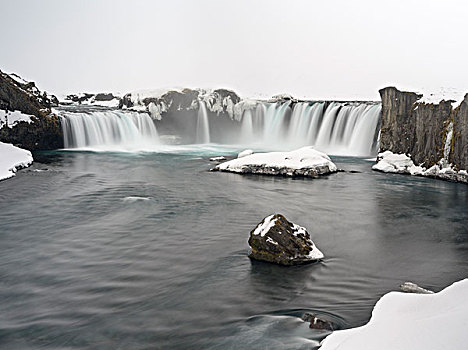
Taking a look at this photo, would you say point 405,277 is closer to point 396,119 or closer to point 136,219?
point 136,219

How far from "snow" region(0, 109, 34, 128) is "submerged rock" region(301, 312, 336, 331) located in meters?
27.8

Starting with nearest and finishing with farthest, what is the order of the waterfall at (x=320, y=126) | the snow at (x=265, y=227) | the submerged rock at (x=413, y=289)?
the submerged rock at (x=413, y=289) → the snow at (x=265, y=227) → the waterfall at (x=320, y=126)

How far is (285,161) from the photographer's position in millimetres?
21188

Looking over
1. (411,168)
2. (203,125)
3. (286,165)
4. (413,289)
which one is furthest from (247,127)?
(413,289)

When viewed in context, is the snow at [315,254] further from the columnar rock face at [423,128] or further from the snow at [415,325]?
the columnar rock face at [423,128]

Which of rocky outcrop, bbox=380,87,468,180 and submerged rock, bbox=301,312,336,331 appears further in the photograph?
rocky outcrop, bbox=380,87,468,180

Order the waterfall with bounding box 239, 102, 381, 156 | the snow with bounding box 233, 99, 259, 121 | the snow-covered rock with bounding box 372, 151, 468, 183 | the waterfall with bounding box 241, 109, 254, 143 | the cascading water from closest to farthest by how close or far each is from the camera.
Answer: the snow-covered rock with bounding box 372, 151, 468, 183 < the waterfall with bounding box 239, 102, 381, 156 < the cascading water < the waterfall with bounding box 241, 109, 254, 143 < the snow with bounding box 233, 99, 259, 121

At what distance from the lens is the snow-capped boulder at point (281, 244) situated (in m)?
8.52

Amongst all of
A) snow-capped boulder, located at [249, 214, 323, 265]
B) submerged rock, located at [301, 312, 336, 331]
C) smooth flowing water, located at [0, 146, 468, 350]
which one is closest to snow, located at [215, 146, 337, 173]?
smooth flowing water, located at [0, 146, 468, 350]

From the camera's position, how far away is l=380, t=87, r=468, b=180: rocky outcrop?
18.9 metres

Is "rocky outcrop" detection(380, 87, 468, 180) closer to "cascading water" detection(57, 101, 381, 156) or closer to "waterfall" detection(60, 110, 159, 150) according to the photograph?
"cascading water" detection(57, 101, 381, 156)

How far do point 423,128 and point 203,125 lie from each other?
26.1m

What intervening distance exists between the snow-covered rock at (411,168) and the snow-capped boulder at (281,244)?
13.6m

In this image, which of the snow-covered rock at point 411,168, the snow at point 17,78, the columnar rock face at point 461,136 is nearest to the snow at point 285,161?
the snow-covered rock at point 411,168
